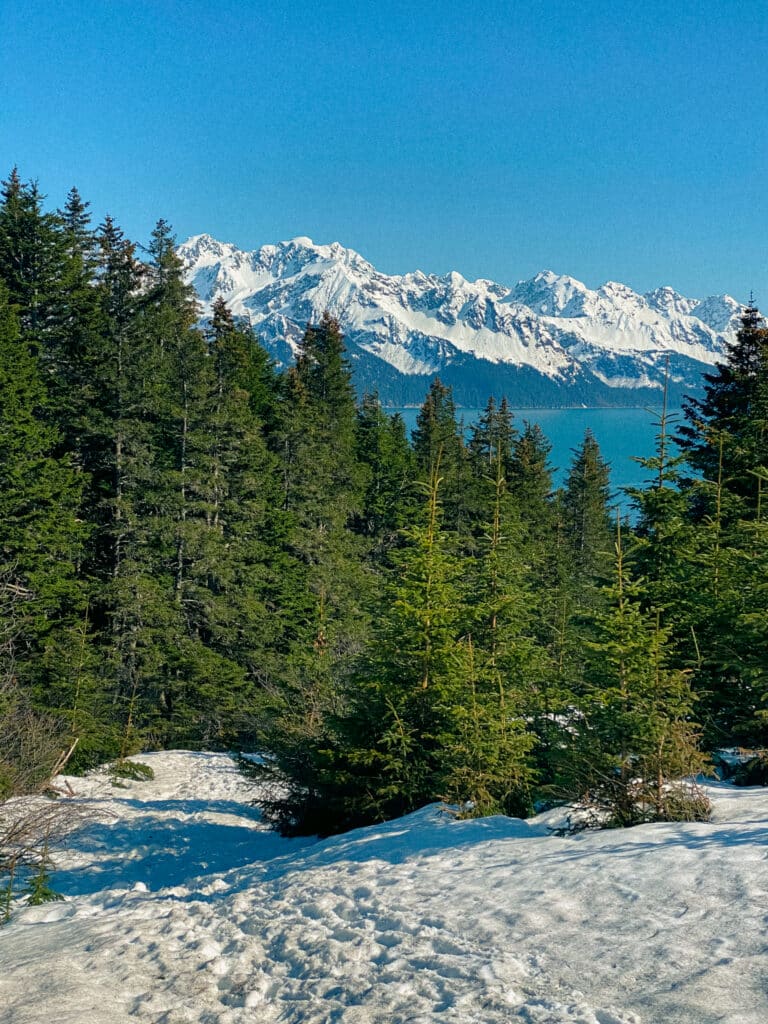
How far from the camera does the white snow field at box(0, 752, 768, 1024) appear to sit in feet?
16.5

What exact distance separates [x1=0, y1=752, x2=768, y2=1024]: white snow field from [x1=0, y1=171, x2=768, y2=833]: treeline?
1.69 metres

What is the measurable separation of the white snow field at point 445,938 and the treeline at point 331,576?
66.4 inches

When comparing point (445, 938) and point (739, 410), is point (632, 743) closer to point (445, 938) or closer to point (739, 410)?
point (445, 938)

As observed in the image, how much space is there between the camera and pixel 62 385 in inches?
1057

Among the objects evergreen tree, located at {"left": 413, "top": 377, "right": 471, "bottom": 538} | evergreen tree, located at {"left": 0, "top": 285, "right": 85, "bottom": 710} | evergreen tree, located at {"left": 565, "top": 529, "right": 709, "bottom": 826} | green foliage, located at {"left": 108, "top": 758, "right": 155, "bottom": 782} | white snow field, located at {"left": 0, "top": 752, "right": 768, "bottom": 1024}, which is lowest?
green foliage, located at {"left": 108, "top": 758, "right": 155, "bottom": 782}

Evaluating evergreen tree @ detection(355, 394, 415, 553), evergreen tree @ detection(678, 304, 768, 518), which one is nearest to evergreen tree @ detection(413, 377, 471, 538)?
evergreen tree @ detection(355, 394, 415, 553)

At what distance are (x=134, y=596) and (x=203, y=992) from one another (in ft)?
72.3

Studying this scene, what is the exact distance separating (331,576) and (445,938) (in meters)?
30.1

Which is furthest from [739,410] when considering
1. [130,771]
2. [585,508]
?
[585,508]

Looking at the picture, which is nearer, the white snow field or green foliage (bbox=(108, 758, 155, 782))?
the white snow field

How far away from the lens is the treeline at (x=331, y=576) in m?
11.0

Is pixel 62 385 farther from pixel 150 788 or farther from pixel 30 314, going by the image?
pixel 150 788

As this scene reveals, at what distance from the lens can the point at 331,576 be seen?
1419 inches

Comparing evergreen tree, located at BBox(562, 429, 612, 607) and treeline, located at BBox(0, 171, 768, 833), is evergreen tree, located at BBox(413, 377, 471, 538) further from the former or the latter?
evergreen tree, located at BBox(562, 429, 612, 607)
